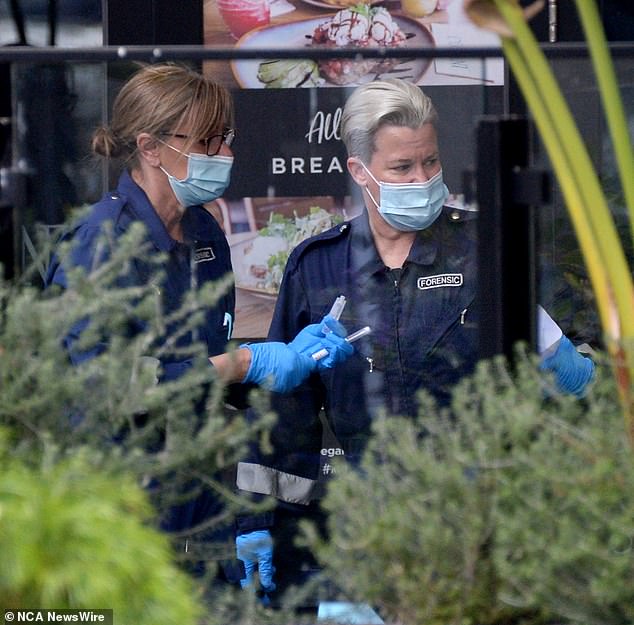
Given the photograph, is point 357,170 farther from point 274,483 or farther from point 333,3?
point 333,3

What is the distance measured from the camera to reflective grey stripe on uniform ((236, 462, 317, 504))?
3752 mm

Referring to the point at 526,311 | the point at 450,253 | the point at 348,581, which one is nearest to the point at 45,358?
the point at 348,581

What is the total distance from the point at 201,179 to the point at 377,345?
28.3 inches

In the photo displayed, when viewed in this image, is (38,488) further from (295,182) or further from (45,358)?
(295,182)

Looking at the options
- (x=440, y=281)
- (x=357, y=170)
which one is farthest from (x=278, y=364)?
(x=357, y=170)

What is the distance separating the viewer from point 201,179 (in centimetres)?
376

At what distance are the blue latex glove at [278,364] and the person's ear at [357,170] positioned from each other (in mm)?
573

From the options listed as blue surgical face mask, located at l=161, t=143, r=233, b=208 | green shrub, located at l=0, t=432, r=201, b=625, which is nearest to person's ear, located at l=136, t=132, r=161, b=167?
blue surgical face mask, located at l=161, t=143, r=233, b=208

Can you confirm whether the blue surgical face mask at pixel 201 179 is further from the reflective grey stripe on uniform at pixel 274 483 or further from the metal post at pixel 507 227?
the metal post at pixel 507 227

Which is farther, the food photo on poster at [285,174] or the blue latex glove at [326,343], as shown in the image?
the food photo on poster at [285,174]

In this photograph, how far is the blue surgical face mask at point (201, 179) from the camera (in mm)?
3746

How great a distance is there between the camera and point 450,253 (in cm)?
380

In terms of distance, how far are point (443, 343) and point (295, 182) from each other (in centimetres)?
68

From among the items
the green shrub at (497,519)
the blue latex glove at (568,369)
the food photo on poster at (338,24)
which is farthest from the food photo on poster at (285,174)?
the food photo on poster at (338,24)
